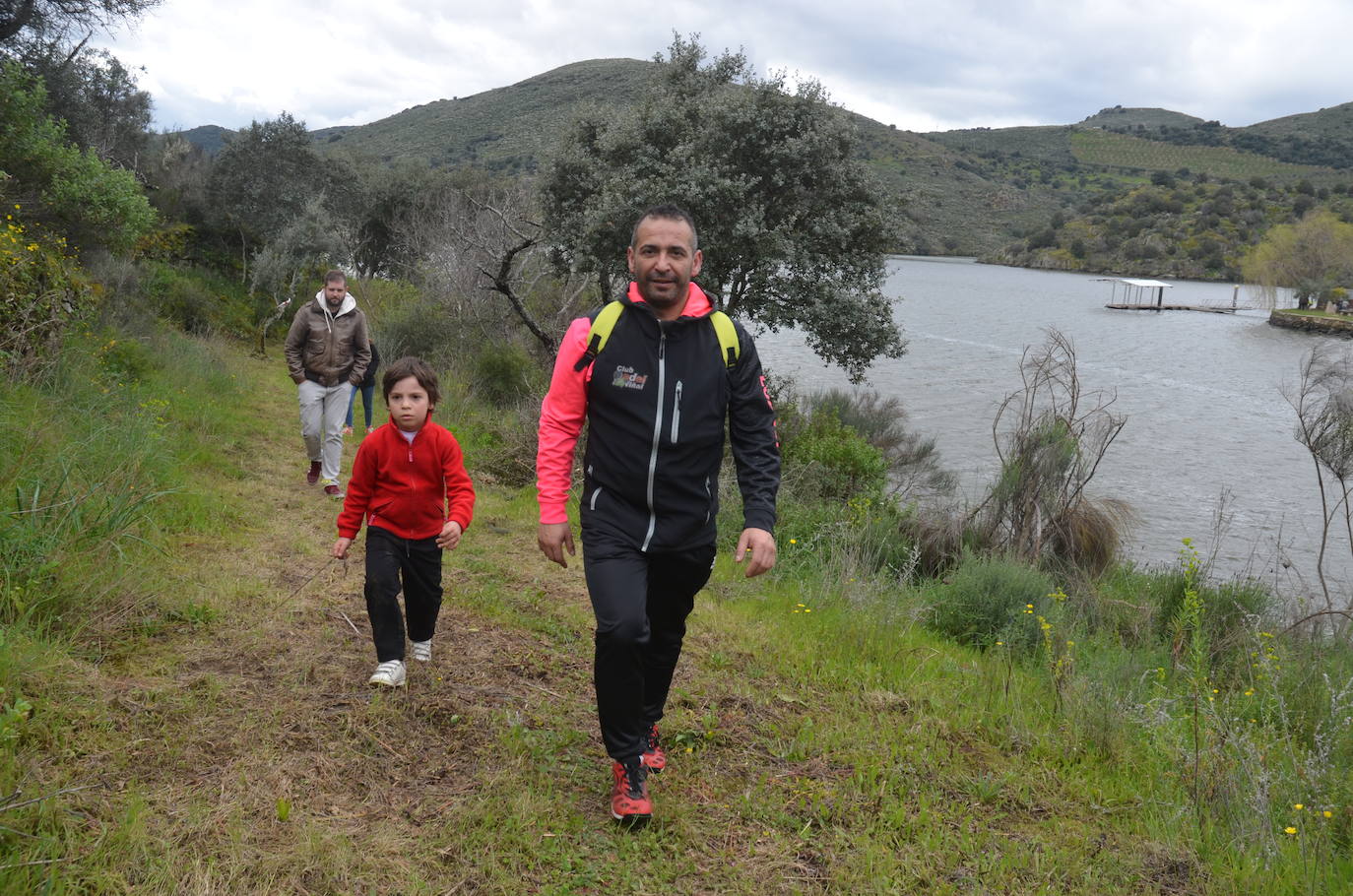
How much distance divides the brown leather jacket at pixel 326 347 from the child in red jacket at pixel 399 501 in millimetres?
3979

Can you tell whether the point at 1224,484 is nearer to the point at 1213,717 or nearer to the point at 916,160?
the point at 1213,717

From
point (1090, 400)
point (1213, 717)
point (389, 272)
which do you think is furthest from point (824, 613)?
point (389, 272)

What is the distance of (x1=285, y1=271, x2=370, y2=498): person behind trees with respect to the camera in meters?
7.79

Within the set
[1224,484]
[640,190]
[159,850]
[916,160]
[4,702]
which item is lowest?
[1224,484]

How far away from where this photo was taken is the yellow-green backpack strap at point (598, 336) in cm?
320

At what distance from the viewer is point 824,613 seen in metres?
5.97

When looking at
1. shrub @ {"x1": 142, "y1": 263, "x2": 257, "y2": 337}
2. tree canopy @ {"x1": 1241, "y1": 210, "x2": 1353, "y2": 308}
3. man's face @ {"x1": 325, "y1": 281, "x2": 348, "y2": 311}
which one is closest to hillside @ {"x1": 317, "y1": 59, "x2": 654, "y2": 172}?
shrub @ {"x1": 142, "y1": 263, "x2": 257, "y2": 337}

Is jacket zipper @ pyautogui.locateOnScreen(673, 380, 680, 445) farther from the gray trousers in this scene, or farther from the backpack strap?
the gray trousers

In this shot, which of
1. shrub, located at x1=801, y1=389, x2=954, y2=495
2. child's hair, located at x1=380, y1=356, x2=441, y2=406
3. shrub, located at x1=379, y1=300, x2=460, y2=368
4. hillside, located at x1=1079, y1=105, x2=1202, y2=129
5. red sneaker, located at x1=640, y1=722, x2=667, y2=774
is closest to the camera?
red sneaker, located at x1=640, y1=722, x2=667, y2=774

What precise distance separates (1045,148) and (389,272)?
140063 mm

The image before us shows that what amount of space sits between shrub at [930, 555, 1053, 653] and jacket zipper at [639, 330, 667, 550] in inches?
177

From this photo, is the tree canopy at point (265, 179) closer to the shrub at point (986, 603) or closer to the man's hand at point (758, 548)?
the shrub at point (986, 603)

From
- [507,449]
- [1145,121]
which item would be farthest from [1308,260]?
[1145,121]

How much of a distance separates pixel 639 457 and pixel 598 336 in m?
0.46
